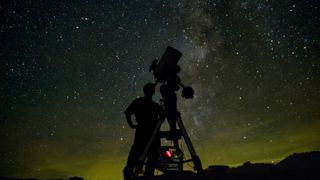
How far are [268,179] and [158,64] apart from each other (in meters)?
2.73

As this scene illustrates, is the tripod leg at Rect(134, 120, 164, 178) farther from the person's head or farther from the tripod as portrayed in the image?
the person's head

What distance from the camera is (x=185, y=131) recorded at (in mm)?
4844

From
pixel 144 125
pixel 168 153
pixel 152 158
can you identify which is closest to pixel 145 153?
pixel 152 158

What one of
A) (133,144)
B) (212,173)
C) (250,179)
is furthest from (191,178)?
(133,144)

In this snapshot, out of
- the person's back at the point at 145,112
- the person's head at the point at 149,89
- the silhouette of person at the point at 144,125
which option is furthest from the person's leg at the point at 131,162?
the person's head at the point at 149,89

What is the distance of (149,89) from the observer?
5551mm

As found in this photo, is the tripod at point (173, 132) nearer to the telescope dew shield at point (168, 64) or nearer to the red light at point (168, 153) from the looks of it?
the red light at point (168, 153)

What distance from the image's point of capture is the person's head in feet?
18.2

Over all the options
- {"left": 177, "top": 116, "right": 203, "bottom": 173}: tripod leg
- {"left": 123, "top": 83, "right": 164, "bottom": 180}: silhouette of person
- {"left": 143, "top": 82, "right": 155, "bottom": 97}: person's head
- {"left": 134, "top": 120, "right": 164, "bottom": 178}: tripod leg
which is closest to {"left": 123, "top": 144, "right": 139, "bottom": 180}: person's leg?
{"left": 123, "top": 83, "right": 164, "bottom": 180}: silhouette of person

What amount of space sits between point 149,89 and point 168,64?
61 cm

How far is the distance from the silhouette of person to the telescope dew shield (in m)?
0.32

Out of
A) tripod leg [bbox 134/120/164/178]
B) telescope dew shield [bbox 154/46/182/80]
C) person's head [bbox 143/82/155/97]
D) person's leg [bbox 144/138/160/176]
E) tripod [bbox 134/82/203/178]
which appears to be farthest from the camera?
person's head [bbox 143/82/155/97]

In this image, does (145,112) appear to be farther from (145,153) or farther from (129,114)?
(145,153)

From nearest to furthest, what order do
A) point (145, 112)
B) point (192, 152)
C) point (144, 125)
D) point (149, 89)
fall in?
point (192, 152) < point (144, 125) < point (145, 112) < point (149, 89)
